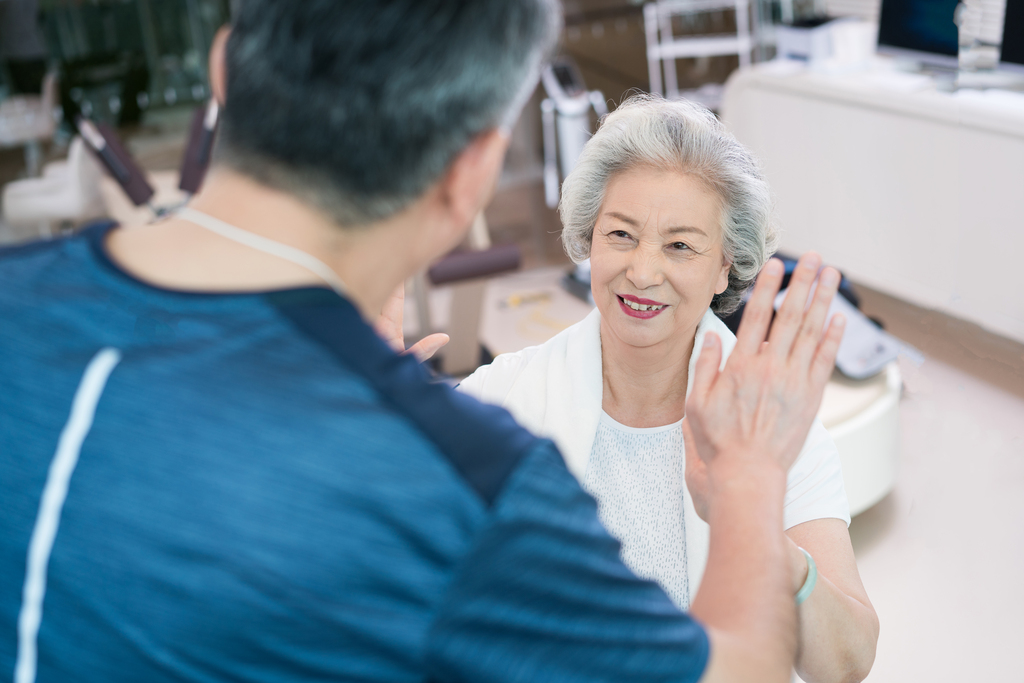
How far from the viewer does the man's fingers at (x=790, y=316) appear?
36.1 inches

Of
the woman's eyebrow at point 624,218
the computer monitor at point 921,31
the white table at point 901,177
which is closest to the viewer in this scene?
the woman's eyebrow at point 624,218

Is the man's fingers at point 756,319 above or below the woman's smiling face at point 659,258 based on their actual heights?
above

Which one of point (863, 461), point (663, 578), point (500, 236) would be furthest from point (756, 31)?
point (663, 578)

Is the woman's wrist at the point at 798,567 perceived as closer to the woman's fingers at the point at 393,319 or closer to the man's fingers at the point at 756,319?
the man's fingers at the point at 756,319

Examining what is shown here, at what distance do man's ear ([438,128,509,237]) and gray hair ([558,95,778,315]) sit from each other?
917mm

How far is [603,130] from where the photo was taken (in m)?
1.66

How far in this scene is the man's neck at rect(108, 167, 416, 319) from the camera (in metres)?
0.66

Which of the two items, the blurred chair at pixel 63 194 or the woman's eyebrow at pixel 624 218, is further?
the blurred chair at pixel 63 194

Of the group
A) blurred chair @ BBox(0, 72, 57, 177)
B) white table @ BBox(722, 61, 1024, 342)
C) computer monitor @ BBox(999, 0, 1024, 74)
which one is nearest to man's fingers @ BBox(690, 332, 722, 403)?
white table @ BBox(722, 61, 1024, 342)

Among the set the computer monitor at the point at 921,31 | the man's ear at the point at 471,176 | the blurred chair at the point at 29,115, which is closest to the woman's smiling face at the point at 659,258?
the man's ear at the point at 471,176

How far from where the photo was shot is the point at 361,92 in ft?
2.15

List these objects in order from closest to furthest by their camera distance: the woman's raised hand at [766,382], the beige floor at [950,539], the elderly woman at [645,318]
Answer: the woman's raised hand at [766,382] < the elderly woman at [645,318] < the beige floor at [950,539]

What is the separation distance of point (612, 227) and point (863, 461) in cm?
146

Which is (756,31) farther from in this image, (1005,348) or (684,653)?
(684,653)
